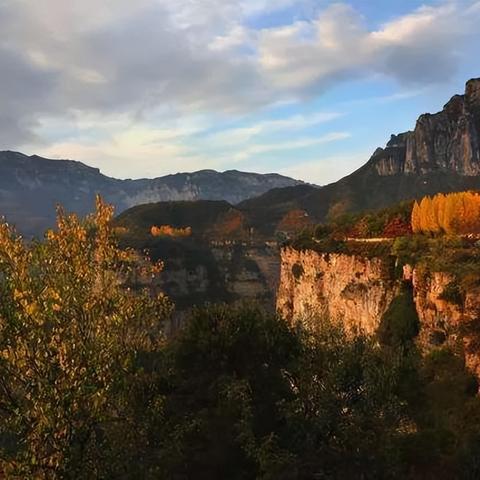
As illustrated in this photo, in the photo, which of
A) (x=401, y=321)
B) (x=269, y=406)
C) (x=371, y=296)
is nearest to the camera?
(x=269, y=406)

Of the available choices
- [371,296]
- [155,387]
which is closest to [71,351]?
[155,387]

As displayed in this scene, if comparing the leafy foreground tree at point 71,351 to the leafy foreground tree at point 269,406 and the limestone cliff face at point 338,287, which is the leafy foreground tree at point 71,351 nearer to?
the leafy foreground tree at point 269,406

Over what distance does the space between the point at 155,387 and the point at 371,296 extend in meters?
71.9

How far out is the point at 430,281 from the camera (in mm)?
72062

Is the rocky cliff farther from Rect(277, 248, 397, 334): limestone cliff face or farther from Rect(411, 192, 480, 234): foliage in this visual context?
Rect(411, 192, 480, 234): foliage

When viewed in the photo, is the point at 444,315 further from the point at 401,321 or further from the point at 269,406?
the point at 269,406

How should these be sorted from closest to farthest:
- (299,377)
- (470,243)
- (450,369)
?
(299,377), (450,369), (470,243)

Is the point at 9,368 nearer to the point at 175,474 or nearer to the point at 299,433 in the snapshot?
the point at 175,474

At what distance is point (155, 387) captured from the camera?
22.4 m

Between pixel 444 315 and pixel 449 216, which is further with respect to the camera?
pixel 449 216

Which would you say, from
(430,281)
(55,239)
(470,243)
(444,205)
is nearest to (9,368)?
(55,239)

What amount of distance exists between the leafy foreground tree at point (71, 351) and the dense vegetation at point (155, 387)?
5 centimetres

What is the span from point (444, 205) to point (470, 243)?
22151 millimetres

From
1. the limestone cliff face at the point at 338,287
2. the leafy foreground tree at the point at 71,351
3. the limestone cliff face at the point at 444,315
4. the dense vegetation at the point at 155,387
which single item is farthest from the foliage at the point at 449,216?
the leafy foreground tree at the point at 71,351
